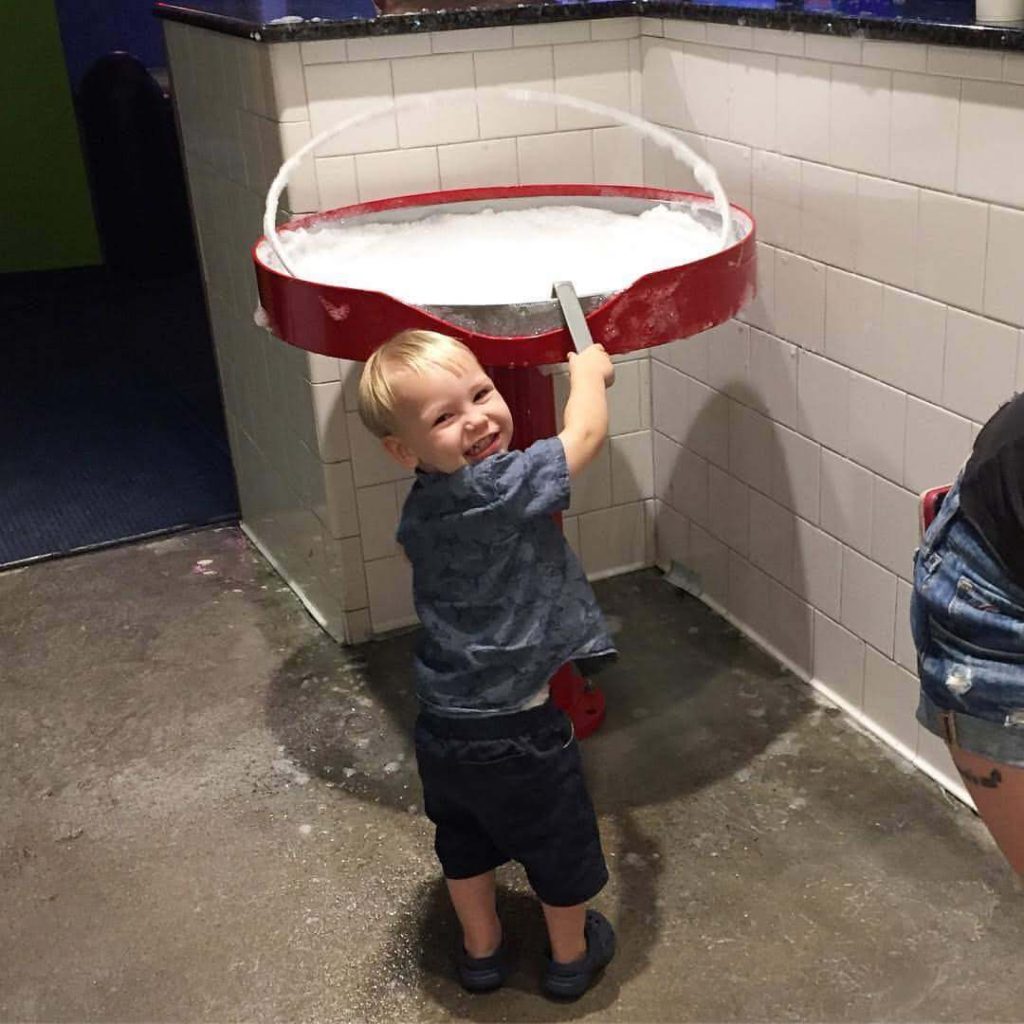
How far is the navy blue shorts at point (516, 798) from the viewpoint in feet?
4.97

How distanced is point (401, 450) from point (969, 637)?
65cm

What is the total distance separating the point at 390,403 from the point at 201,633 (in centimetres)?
128

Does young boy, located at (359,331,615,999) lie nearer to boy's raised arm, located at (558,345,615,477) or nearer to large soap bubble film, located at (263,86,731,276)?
boy's raised arm, located at (558,345,615,477)

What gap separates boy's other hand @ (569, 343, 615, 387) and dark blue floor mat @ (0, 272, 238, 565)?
171 cm

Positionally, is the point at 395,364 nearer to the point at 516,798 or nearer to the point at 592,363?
the point at 592,363

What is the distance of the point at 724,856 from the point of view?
1842mm

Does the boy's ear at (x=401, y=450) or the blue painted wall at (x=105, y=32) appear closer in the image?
the boy's ear at (x=401, y=450)

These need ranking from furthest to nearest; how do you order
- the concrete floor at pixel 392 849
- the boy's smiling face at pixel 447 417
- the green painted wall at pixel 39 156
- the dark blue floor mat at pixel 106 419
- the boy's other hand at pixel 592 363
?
the green painted wall at pixel 39 156
the dark blue floor mat at pixel 106 419
the concrete floor at pixel 392 849
the boy's other hand at pixel 592 363
the boy's smiling face at pixel 447 417

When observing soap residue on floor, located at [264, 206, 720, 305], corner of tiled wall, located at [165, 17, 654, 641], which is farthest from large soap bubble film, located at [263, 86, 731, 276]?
corner of tiled wall, located at [165, 17, 654, 641]

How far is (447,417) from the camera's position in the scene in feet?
4.74

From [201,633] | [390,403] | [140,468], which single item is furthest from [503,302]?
[140,468]

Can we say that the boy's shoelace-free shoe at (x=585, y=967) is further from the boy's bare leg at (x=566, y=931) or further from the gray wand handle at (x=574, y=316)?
the gray wand handle at (x=574, y=316)

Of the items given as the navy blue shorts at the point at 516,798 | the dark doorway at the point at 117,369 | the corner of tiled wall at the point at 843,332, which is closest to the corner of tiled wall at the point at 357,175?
the corner of tiled wall at the point at 843,332

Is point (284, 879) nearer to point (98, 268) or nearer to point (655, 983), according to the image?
point (655, 983)
